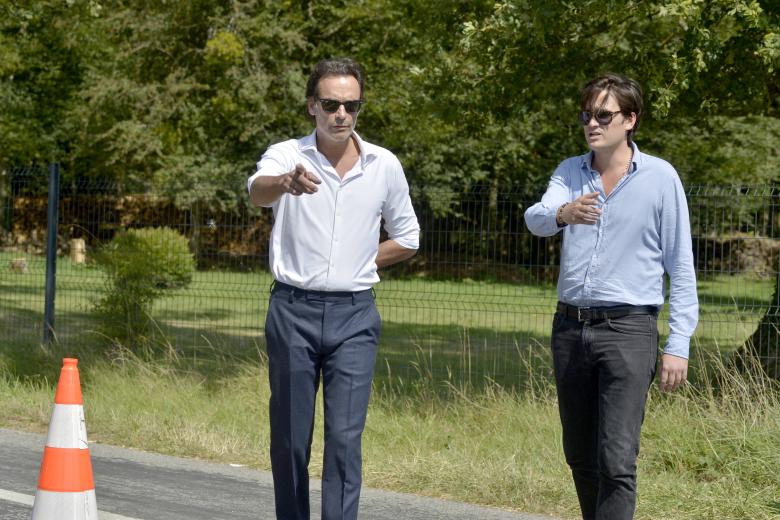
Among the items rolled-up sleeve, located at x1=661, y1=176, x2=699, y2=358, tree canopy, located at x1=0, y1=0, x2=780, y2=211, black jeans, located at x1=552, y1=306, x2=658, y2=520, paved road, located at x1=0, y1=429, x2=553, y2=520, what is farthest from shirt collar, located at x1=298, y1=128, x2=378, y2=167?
tree canopy, located at x1=0, y1=0, x2=780, y2=211

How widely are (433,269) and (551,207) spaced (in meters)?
5.39

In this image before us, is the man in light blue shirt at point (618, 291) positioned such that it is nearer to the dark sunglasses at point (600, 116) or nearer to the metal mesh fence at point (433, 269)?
the dark sunglasses at point (600, 116)

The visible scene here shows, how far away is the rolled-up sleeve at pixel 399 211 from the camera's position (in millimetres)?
5133

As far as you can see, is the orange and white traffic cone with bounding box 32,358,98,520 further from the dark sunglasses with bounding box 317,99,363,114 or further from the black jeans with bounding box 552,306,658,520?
the black jeans with bounding box 552,306,658,520

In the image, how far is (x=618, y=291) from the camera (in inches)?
194

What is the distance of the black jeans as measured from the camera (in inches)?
192

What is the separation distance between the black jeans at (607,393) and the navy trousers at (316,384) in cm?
82

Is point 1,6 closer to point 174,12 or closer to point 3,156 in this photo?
point 174,12

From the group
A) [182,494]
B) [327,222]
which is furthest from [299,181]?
[182,494]

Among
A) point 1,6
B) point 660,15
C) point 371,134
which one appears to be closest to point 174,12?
point 371,134

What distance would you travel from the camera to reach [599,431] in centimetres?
495

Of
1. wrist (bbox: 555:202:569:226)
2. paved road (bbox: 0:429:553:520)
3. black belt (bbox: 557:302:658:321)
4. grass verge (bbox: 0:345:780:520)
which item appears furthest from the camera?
grass verge (bbox: 0:345:780:520)

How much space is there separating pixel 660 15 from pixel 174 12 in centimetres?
2435

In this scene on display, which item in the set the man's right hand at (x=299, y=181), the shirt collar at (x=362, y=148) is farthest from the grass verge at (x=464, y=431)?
the man's right hand at (x=299, y=181)
